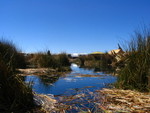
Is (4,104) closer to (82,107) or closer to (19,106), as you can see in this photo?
(19,106)

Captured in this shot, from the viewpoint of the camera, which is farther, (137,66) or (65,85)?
(65,85)

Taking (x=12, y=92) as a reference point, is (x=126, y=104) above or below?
below

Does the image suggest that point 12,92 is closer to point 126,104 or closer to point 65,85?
point 126,104

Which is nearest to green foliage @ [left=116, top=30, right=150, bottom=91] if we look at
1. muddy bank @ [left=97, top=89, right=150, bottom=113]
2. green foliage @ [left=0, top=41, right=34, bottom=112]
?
muddy bank @ [left=97, top=89, right=150, bottom=113]

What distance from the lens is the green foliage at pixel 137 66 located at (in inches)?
118

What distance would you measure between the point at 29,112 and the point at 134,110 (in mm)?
1353

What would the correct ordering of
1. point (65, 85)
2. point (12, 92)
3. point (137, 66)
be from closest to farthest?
point (12, 92) → point (137, 66) → point (65, 85)

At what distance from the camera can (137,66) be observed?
3.13 meters

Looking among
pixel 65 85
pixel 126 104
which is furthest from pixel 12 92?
pixel 65 85

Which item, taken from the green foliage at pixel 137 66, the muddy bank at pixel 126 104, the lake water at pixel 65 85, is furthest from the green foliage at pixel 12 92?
the green foliage at pixel 137 66

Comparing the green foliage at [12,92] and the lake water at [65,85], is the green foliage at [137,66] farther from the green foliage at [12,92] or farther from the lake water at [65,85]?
the green foliage at [12,92]

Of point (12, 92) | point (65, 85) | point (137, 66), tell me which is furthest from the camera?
point (65, 85)

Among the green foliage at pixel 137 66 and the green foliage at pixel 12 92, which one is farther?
the green foliage at pixel 137 66

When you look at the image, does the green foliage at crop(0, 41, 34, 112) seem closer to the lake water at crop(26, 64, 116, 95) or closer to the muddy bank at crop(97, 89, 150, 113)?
the lake water at crop(26, 64, 116, 95)
